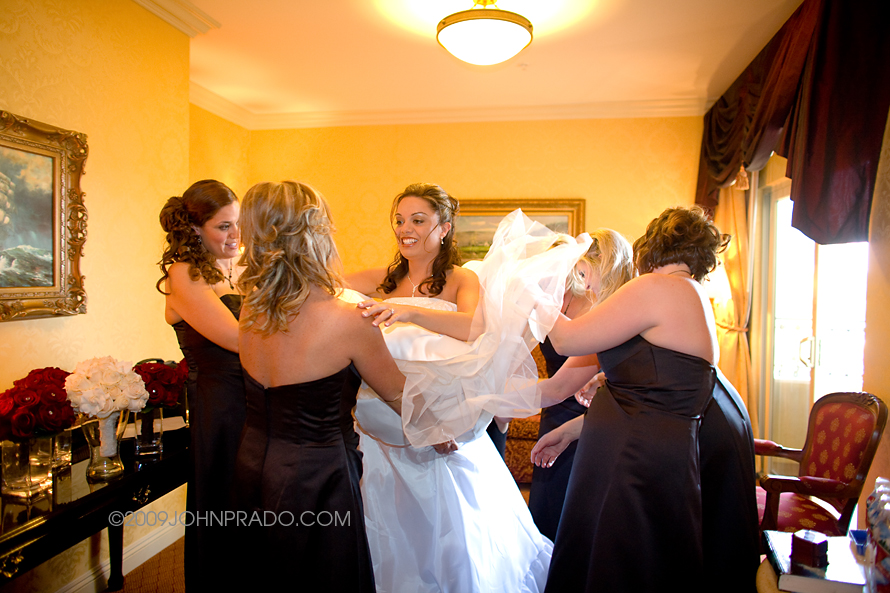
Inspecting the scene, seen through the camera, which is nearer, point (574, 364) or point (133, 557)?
point (574, 364)

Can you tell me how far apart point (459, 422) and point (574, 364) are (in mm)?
664

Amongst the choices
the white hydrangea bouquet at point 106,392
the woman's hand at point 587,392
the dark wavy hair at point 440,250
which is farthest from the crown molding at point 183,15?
the woman's hand at point 587,392

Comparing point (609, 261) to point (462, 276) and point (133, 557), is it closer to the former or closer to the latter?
point (462, 276)

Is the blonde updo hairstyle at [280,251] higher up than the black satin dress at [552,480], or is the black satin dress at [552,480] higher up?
the blonde updo hairstyle at [280,251]

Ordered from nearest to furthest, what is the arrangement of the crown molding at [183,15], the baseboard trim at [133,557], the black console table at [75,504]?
the black console table at [75,504] → the baseboard trim at [133,557] → the crown molding at [183,15]

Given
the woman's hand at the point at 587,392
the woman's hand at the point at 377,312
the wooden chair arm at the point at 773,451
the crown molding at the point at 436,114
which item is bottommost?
the wooden chair arm at the point at 773,451

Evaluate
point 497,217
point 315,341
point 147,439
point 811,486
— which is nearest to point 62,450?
point 147,439

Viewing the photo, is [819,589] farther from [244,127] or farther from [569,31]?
[244,127]

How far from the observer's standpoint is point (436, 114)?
18.5ft

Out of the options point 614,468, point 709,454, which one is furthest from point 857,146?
point 614,468

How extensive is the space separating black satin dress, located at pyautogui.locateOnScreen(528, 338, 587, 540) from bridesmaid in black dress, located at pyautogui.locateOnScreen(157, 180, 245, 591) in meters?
1.25

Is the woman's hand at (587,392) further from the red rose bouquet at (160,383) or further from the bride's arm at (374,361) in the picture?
the red rose bouquet at (160,383)

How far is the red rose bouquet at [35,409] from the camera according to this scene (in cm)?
166

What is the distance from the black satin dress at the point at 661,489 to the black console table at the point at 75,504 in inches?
58.2
